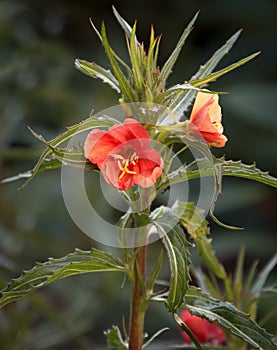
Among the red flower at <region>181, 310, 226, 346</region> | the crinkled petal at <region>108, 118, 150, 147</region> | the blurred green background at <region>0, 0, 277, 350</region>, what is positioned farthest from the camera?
the blurred green background at <region>0, 0, 277, 350</region>

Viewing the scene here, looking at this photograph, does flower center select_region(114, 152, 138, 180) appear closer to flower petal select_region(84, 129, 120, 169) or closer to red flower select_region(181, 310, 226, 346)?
flower petal select_region(84, 129, 120, 169)

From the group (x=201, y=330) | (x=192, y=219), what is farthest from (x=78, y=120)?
(x=192, y=219)

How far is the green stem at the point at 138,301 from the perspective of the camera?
0.75 m

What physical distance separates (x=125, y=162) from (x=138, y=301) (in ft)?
0.54

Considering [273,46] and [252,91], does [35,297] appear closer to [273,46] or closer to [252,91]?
[252,91]

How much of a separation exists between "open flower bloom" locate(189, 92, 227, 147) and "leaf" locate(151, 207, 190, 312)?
0.30 feet

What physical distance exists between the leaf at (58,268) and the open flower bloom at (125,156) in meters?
0.11

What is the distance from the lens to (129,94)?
28.1 inches

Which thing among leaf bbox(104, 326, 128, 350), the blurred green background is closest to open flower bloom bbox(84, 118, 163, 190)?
leaf bbox(104, 326, 128, 350)

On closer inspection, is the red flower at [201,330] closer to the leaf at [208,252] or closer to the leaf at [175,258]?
the leaf at [208,252]

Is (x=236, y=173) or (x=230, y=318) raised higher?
(x=236, y=173)

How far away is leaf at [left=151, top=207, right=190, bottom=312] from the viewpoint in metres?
0.68

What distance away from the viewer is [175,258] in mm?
682

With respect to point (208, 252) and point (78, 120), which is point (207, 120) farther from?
point (78, 120)
